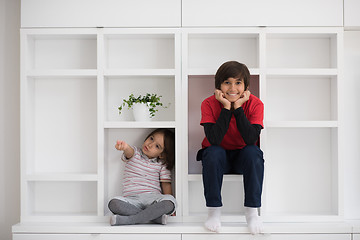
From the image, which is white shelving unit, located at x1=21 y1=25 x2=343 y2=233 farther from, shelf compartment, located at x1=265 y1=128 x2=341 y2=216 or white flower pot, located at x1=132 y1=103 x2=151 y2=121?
white flower pot, located at x1=132 y1=103 x2=151 y2=121

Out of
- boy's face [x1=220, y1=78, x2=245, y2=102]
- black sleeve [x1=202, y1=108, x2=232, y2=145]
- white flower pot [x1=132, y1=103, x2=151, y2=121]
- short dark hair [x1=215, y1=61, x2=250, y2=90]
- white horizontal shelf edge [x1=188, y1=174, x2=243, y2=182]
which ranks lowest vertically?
white horizontal shelf edge [x1=188, y1=174, x2=243, y2=182]

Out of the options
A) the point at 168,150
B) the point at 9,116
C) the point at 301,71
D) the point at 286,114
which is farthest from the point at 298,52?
the point at 9,116

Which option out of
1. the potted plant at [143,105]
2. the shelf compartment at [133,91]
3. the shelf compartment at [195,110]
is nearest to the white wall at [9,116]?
the shelf compartment at [133,91]

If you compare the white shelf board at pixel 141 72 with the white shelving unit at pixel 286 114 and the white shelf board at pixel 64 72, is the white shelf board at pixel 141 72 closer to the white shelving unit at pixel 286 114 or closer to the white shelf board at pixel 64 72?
the white shelf board at pixel 64 72

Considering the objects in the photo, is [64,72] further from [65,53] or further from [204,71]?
[204,71]

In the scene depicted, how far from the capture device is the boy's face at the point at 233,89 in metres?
2.00

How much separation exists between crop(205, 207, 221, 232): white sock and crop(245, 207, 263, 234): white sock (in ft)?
0.49

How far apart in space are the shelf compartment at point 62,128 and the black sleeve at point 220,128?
→ 749 millimetres

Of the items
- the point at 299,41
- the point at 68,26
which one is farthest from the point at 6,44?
the point at 299,41

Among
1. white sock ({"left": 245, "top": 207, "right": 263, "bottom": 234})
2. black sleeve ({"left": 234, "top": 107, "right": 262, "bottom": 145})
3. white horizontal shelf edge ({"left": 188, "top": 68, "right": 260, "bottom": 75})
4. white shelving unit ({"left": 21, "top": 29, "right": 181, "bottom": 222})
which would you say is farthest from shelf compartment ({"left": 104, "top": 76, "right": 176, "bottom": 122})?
white sock ({"left": 245, "top": 207, "right": 263, "bottom": 234})

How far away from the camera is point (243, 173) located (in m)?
1.96

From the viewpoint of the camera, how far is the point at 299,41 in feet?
7.59

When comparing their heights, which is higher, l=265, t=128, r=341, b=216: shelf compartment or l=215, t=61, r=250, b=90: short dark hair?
l=215, t=61, r=250, b=90: short dark hair

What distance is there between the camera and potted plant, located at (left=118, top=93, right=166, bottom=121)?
2158 mm
